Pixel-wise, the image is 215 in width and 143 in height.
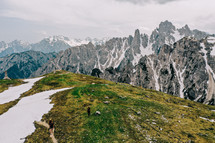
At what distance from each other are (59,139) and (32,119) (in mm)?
11862

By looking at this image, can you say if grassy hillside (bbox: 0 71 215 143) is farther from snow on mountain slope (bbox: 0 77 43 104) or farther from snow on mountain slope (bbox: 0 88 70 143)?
snow on mountain slope (bbox: 0 77 43 104)

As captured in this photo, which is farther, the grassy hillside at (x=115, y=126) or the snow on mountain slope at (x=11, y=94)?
the snow on mountain slope at (x=11, y=94)

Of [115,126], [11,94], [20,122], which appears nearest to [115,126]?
[115,126]

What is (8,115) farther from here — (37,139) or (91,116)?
(91,116)

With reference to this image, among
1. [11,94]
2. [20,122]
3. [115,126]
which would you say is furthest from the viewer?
[11,94]

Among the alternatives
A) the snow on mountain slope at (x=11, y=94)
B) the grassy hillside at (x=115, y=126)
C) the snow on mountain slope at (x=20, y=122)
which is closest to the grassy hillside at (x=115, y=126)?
the grassy hillside at (x=115, y=126)

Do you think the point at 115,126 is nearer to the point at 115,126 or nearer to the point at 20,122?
the point at 115,126

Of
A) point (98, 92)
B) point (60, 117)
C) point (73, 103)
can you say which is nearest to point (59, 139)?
point (60, 117)

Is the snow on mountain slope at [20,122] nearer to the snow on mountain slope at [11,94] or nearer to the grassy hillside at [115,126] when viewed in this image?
the grassy hillside at [115,126]

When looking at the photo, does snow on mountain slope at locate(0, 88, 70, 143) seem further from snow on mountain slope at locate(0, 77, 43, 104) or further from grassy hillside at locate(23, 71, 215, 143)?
snow on mountain slope at locate(0, 77, 43, 104)

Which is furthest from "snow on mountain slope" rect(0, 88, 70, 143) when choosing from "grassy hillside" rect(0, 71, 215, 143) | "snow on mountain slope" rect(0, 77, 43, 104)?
"snow on mountain slope" rect(0, 77, 43, 104)

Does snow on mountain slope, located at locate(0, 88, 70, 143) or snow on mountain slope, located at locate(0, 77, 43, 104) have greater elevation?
snow on mountain slope, located at locate(0, 88, 70, 143)

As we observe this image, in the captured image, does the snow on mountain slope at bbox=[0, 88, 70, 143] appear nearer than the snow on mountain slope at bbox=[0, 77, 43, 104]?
Yes

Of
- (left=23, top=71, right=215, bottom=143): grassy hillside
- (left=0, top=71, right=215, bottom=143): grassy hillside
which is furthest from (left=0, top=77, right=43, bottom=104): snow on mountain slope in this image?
(left=23, top=71, right=215, bottom=143): grassy hillside
